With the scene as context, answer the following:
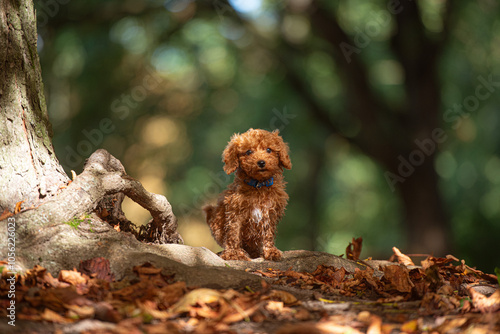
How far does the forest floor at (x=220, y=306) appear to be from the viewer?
2.32m

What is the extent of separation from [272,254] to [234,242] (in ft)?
1.32

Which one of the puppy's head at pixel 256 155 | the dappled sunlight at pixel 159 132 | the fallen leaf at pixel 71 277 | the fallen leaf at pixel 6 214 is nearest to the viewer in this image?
the fallen leaf at pixel 71 277

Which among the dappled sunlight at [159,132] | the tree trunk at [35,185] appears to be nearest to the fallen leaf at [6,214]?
the tree trunk at [35,185]

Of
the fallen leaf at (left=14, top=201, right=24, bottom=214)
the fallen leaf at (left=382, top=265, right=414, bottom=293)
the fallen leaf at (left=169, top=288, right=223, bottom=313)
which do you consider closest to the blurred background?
the fallen leaf at (left=14, top=201, right=24, bottom=214)

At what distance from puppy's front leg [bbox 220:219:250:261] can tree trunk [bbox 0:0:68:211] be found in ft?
5.31

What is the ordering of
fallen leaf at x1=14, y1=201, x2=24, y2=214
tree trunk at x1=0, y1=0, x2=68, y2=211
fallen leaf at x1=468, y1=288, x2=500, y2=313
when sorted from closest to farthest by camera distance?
1. fallen leaf at x1=468, y1=288, x2=500, y2=313
2. fallen leaf at x1=14, y1=201, x2=24, y2=214
3. tree trunk at x1=0, y1=0, x2=68, y2=211

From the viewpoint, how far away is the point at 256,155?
173 inches

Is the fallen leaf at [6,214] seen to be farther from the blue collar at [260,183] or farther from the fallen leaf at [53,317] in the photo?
the blue collar at [260,183]

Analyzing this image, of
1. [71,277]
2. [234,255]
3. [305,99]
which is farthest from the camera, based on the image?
[305,99]

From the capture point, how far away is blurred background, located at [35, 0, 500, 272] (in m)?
8.09

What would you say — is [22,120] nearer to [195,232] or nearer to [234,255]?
[234,255]

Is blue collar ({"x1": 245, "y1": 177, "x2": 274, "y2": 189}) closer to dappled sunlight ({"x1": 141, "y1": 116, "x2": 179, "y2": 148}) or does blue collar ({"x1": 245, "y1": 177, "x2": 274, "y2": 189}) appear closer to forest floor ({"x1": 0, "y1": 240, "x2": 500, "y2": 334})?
forest floor ({"x1": 0, "y1": 240, "x2": 500, "y2": 334})

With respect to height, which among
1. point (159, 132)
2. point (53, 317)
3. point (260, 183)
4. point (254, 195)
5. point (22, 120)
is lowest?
point (53, 317)

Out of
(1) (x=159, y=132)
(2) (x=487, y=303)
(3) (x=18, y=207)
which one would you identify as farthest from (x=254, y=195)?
(1) (x=159, y=132)
